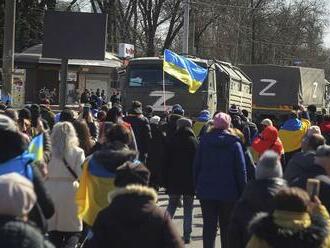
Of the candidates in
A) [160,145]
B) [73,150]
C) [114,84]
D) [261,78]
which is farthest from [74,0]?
[73,150]

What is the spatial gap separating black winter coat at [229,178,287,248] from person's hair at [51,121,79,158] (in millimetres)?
2132

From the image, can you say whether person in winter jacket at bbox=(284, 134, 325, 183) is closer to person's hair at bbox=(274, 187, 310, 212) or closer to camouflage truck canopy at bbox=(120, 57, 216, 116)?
person's hair at bbox=(274, 187, 310, 212)

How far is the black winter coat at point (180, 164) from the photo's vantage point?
31.9ft

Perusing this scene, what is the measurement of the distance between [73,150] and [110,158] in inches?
44.1

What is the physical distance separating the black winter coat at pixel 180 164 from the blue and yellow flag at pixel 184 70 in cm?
748

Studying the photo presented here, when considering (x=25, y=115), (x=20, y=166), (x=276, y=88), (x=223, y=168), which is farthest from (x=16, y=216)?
(x=276, y=88)

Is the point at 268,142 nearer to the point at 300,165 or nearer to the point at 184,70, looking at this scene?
the point at 300,165

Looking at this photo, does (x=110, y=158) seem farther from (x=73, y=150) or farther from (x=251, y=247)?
(x=251, y=247)

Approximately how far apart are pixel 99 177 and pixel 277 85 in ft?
85.8

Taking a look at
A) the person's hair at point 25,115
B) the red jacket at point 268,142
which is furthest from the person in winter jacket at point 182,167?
the red jacket at point 268,142

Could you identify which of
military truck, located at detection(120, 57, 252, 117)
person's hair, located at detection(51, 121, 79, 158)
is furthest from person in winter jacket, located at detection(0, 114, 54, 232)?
military truck, located at detection(120, 57, 252, 117)

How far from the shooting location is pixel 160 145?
13055 mm

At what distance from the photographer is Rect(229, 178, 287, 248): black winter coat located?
5.43 m

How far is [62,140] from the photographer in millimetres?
6988
